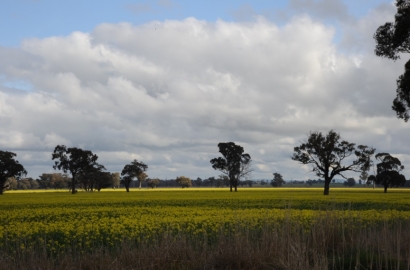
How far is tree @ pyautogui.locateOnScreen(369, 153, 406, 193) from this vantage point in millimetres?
103062

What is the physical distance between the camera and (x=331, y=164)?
7194 cm

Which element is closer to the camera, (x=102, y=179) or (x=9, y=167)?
(x=9, y=167)

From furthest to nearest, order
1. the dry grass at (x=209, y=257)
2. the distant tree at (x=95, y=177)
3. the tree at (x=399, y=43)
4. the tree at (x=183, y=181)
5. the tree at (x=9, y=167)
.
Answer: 1. the tree at (x=183, y=181)
2. the distant tree at (x=95, y=177)
3. the tree at (x=9, y=167)
4. the tree at (x=399, y=43)
5. the dry grass at (x=209, y=257)

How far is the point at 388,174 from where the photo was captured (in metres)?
104

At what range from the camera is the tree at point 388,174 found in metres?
103

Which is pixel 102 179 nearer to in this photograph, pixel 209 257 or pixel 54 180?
pixel 54 180

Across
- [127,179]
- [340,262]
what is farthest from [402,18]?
[127,179]

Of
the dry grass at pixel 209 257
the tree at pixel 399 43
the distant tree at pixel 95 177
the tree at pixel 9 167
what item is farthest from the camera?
the distant tree at pixel 95 177

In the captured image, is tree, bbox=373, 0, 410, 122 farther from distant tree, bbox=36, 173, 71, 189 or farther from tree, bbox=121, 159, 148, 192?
distant tree, bbox=36, 173, 71, 189

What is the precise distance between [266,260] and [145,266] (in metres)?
2.60

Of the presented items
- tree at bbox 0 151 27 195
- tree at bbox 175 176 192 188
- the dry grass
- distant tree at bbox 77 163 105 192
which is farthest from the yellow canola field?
tree at bbox 175 176 192 188

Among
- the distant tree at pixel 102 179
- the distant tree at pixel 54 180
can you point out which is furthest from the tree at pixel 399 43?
the distant tree at pixel 54 180

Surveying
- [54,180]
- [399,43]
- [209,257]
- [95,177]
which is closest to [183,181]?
[54,180]

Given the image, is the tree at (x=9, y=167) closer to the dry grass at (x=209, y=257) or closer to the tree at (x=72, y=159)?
the tree at (x=72, y=159)
